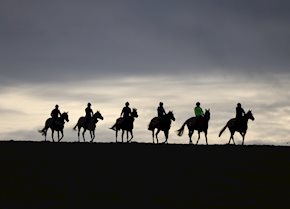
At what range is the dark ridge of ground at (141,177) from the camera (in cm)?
2298

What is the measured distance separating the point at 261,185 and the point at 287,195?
1.44 meters

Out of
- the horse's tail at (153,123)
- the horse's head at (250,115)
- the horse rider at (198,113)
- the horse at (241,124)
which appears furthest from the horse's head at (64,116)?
the horse's head at (250,115)

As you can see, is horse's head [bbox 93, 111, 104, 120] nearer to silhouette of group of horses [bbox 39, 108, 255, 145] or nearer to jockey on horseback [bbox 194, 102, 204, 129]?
silhouette of group of horses [bbox 39, 108, 255, 145]

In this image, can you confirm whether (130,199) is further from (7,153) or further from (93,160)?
(7,153)

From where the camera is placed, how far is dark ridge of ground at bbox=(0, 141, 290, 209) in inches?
905

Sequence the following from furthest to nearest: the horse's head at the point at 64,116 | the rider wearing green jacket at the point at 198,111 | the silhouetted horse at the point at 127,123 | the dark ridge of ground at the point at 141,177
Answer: the horse's head at the point at 64,116, the silhouetted horse at the point at 127,123, the rider wearing green jacket at the point at 198,111, the dark ridge of ground at the point at 141,177

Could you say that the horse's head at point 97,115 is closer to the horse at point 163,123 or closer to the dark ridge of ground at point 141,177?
the horse at point 163,123

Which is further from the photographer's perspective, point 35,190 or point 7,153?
point 7,153

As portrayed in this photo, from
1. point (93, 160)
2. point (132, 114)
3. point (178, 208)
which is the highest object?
point (132, 114)

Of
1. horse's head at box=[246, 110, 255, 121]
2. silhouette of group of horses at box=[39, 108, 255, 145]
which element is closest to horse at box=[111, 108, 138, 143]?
silhouette of group of horses at box=[39, 108, 255, 145]

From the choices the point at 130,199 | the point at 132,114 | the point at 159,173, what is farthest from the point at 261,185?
the point at 132,114

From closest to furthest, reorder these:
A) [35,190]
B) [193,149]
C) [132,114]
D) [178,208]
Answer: [178,208] → [35,190] → [193,149] → [132,114]

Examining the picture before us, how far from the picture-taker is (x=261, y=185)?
85.9 feet

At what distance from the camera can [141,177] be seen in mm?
26344
